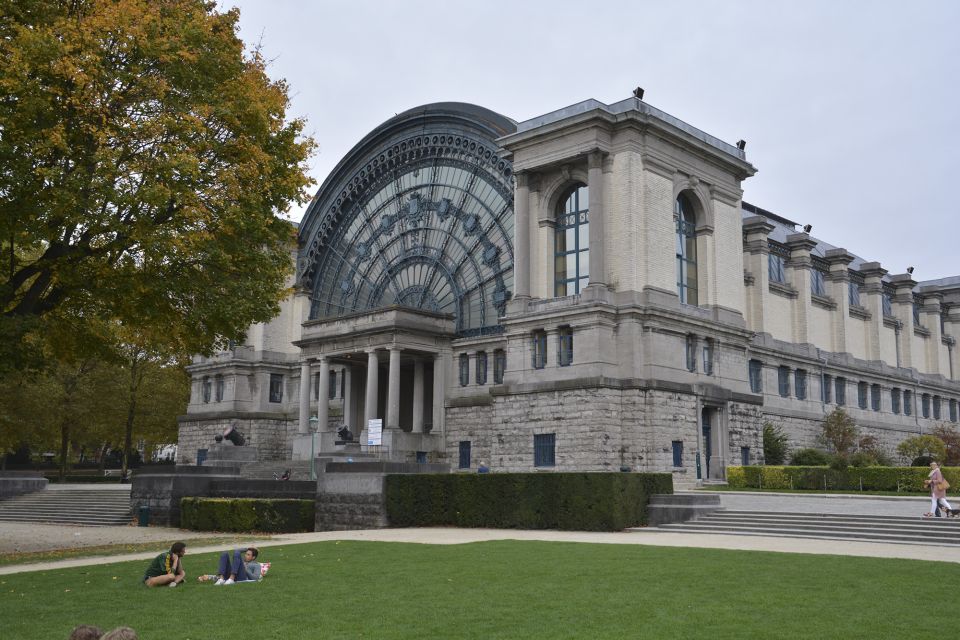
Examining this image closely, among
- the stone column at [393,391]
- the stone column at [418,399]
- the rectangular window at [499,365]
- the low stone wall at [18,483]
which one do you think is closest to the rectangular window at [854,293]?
the rectangular window at [499,365]

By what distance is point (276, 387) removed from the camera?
234 ft

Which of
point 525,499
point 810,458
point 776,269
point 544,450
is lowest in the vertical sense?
point 525,499

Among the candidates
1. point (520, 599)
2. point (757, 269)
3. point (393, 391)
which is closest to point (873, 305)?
point (757, 269)

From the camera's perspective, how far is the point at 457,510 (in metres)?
32.2

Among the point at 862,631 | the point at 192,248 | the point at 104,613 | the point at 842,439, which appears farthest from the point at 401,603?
the point at 842,439

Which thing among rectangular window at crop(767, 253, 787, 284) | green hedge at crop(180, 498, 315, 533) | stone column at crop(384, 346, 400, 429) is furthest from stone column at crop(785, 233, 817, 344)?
green hedge at crop(180, 498, 315, 533)

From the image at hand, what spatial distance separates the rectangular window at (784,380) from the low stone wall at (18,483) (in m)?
45.2

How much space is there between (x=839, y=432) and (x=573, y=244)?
74.1ft

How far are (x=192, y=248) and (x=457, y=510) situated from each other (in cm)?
1353

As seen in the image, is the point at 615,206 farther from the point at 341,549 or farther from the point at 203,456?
the point at 203,456

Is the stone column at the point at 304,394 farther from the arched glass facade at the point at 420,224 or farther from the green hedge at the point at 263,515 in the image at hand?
the green hedge at the point at 263,515

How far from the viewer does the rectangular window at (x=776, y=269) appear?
61.4 meters

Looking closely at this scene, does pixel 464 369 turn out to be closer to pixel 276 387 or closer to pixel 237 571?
pixel 276 387

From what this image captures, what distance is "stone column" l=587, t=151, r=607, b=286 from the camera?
4653cm
